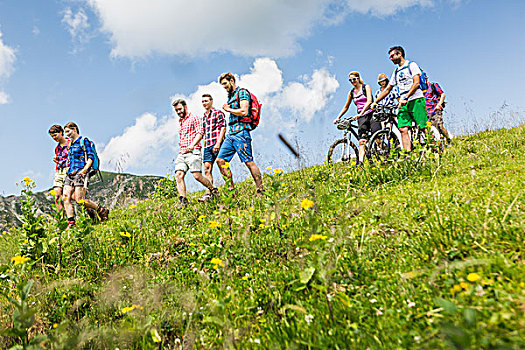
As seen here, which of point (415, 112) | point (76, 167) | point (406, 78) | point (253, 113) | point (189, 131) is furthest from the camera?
point (189, 131)

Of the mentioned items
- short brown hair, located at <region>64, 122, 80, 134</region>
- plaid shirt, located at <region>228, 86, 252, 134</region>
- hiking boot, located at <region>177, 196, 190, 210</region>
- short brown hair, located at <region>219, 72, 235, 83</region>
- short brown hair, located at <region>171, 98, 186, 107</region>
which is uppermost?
short brown hair, located at <region>171, 98, 186, 107</region>

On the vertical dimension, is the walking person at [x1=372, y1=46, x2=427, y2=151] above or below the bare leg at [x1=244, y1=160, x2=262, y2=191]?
above

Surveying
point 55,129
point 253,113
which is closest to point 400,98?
point 253,113

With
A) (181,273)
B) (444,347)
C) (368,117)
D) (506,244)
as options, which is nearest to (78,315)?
(181,273)

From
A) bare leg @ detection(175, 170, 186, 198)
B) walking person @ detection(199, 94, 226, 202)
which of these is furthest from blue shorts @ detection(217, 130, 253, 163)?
bare leg @ detection(175, 170, 186, 198)

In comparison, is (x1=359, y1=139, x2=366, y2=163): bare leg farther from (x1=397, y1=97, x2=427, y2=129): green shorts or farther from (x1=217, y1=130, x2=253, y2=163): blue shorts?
(x1=217, y1=130, x2=253, y2=163): blue shorts

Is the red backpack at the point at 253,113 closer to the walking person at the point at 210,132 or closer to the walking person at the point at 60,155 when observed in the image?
the walking person at the point at 210,132

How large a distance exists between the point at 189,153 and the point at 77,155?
276 cm

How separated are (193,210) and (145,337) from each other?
3889 millimetres

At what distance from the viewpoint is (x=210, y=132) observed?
789 centimetres

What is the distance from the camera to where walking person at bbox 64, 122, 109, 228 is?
7957 millimetres

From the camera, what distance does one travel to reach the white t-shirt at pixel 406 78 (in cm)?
726

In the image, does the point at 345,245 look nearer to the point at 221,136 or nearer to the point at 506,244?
the point at 506,244

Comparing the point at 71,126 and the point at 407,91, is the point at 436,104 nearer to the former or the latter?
the point at 407,91
